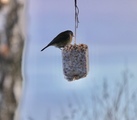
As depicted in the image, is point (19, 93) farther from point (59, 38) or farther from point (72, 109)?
point (72, 109)

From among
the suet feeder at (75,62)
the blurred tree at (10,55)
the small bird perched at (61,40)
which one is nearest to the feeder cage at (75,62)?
the suet feeder at (75,62)

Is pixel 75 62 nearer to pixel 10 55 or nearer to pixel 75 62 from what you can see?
pixel 75 62

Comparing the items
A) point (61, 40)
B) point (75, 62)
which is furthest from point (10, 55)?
point (61, 40)

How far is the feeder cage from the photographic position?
160 centimetres

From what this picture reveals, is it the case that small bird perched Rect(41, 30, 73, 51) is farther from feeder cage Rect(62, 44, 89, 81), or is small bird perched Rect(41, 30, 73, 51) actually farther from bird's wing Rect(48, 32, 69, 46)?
feeder cage Rect(62, 44, 89, 81)

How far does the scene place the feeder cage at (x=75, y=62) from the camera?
1602 millimetres

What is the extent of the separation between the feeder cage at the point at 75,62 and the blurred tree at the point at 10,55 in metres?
0.44

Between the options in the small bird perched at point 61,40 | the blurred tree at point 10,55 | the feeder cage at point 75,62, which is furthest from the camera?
the small bird perched at point 61,40

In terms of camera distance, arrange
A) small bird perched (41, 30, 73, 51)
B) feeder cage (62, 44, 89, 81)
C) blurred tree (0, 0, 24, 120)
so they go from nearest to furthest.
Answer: blurred tree (0, 0, 24, 120) → feeder cage (62, 44, 89, 81) → small bird perched (41, 30, 73, 51)

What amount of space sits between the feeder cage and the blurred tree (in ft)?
1.46

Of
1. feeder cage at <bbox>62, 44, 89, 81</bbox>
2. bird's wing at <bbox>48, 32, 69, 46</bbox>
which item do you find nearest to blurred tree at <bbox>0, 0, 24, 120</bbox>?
feeder cage at <bbox>62, 44, 89, 81</bbox>

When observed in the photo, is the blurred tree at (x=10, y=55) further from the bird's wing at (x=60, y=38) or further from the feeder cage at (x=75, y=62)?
the bird's wing at (x=60, y=38)

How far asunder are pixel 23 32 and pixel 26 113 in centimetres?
156

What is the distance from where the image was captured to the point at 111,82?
9.02 feet
